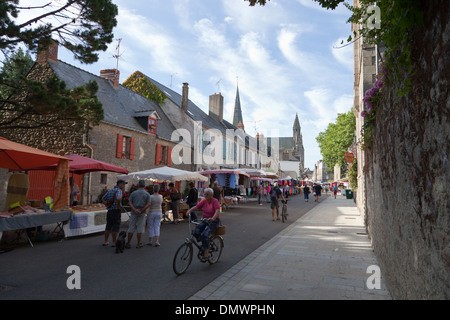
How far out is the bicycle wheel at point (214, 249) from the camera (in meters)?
6.07

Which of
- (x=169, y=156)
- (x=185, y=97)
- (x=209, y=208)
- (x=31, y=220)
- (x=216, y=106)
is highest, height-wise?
(x=216, y=106)

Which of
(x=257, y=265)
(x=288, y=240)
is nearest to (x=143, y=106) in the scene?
(x=288, y=240)

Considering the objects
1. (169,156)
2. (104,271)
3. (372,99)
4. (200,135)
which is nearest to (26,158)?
(104,271)

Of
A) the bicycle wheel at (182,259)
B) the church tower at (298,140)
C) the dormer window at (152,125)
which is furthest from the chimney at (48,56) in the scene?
the church tower at (298,140)

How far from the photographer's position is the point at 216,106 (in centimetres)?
3941

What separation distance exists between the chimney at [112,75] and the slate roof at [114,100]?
336 mm

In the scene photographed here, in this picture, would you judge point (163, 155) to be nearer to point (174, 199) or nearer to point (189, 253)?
point (174, 199)

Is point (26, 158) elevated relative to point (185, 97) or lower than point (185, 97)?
lower

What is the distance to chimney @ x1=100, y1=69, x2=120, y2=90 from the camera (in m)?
22.8

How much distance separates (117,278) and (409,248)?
4488mm

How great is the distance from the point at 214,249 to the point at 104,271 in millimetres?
2196

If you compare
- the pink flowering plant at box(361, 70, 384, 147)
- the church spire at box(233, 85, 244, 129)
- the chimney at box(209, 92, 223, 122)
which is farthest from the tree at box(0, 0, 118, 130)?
the church spire at box(233, 85, 244, 129)

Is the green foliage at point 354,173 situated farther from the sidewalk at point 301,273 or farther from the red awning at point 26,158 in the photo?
the red awning at point 26,158
